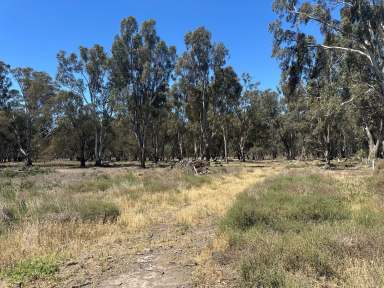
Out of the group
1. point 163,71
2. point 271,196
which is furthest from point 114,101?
point 271,196

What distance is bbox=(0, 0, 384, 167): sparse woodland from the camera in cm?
2455

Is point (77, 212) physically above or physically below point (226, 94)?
below

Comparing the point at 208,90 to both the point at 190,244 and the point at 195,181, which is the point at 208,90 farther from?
the point at 190,244

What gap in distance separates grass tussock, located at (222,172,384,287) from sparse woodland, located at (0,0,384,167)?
16116 mm

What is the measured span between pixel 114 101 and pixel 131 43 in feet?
24.8

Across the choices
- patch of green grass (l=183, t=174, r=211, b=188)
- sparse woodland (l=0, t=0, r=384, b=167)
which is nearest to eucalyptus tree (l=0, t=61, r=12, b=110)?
sparse woodland (l=0, t=0, r=384, b=167)

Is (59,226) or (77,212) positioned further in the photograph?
Answer: (77,212)

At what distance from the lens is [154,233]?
31.2 feet

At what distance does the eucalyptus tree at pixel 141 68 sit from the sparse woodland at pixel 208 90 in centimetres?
12

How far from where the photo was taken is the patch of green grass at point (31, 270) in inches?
241

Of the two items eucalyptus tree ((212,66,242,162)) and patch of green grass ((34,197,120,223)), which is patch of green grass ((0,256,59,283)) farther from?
eucalyptus tree ((212,66,242,162))

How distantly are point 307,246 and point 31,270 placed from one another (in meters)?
4.65

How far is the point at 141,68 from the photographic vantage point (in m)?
45.8

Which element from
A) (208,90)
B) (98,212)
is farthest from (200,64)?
(98,212)
